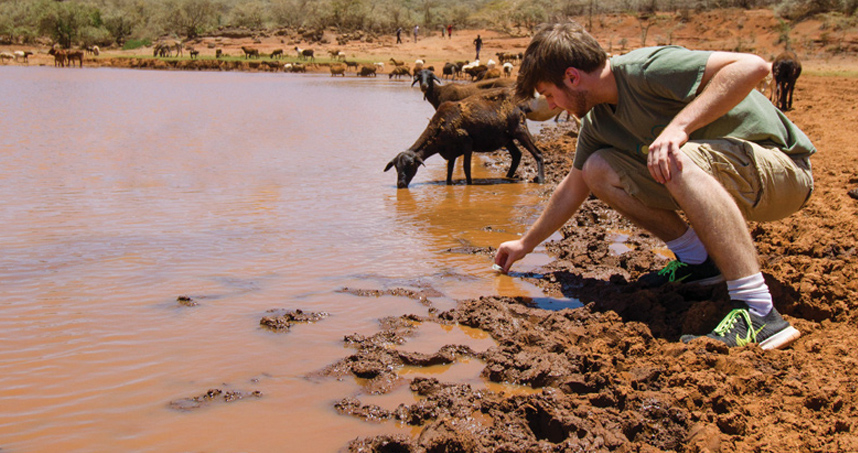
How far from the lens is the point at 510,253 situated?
4734 millimetres

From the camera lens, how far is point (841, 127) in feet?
38.4

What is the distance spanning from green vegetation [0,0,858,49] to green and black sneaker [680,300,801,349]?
52.0 metres

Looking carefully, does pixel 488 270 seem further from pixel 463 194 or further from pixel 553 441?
pixel 463 194

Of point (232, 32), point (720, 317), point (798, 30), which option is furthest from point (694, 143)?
point (232, 32)

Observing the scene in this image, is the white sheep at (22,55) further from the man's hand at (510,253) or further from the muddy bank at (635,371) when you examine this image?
the muddy bank at (635,371)

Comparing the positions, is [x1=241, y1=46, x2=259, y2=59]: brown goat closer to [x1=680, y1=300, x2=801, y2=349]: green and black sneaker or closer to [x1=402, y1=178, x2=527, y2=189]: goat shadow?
[x1=402, y1=178, x2=527, y2=189]: goat shadow

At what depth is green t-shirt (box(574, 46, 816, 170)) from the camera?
11.6 feet

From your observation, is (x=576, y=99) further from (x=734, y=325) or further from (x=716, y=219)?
(x=734, y=325)

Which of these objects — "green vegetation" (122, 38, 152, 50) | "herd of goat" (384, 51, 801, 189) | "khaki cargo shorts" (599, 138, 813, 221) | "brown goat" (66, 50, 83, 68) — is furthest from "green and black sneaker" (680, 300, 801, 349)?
"green vegetation" (122, 38, 152, 50)

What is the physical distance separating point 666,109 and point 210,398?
8.48ft

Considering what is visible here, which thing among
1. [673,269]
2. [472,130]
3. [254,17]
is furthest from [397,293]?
[254,17]

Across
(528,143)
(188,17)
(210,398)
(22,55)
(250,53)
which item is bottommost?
(210,398)

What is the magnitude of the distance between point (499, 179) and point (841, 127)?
5636mm

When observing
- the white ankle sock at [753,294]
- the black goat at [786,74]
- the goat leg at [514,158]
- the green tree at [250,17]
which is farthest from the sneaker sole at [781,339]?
the green tree at [250,17]
